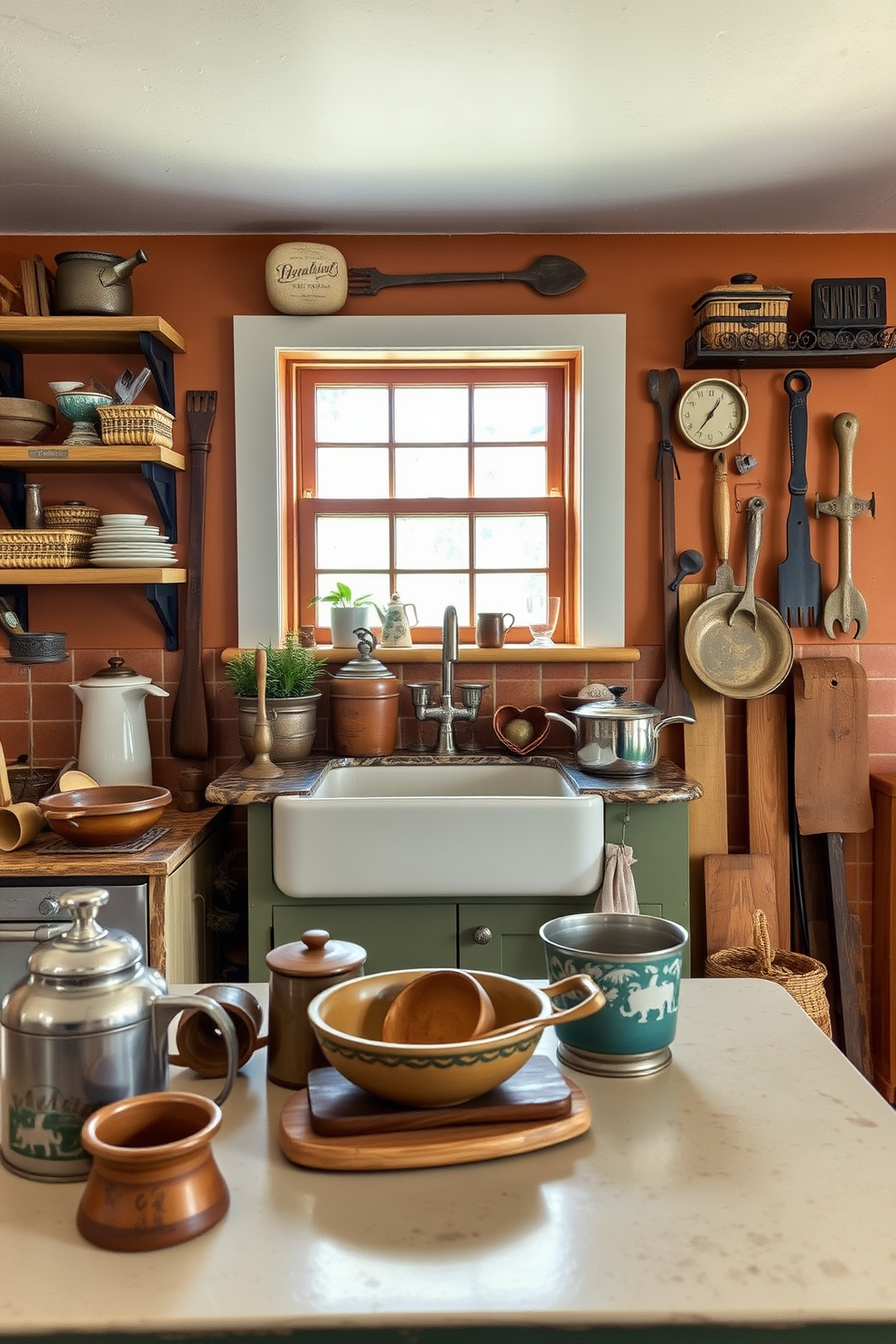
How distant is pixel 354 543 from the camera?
139 inches

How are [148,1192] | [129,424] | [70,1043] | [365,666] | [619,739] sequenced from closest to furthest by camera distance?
1. [148,1192]
2. [70,1043]
3. [619,739]
4. [129,424]
5. [365,666]

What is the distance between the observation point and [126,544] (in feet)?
10.1

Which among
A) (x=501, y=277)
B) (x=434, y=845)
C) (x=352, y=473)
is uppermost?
(x=501, y=277)

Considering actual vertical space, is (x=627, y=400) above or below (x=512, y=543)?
above

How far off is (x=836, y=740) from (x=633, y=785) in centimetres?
89

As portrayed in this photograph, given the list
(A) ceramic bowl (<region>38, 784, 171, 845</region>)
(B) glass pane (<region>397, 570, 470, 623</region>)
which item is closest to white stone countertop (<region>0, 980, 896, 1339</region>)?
(A) ceramic bowl (<region>38, 784, 171, 845</region>)

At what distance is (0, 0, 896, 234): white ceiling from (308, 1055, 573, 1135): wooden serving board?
199cm

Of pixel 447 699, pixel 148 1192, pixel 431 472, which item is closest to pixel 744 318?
pixel 431 472

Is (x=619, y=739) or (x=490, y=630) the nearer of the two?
(x=619, y=739)

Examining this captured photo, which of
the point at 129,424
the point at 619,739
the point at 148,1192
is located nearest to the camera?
the point at 148,1192

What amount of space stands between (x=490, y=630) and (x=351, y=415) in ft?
2.85

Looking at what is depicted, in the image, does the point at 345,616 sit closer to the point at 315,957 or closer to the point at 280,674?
the point at 280,674

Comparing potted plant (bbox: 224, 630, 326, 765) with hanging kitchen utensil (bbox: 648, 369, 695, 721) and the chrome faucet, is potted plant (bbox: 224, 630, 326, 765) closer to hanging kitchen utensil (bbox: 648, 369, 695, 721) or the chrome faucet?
the chrome faucet

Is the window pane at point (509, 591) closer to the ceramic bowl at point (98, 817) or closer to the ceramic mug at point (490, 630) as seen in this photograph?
the ceramic mug at point (490, 630)
